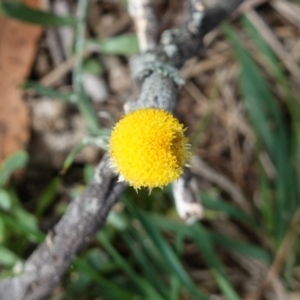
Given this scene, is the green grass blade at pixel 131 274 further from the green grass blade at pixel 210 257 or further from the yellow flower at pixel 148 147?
the yellow flower at pixel 148 147

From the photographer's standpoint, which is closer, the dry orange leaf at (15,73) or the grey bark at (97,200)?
the grey bark at (97,200)

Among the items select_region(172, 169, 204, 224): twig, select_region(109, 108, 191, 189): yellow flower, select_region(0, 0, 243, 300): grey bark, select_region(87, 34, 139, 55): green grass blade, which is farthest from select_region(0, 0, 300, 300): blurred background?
select_region(109, 108, 191, 189): yellow flower

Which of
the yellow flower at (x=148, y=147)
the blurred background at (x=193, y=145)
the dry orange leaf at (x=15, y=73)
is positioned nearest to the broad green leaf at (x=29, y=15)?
the blurred background at (x=193, y=145)

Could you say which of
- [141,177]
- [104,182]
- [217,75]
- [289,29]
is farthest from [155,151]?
[289,29]

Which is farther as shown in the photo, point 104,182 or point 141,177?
point 104,182

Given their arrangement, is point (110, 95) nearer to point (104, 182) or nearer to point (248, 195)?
point (248, 195)
